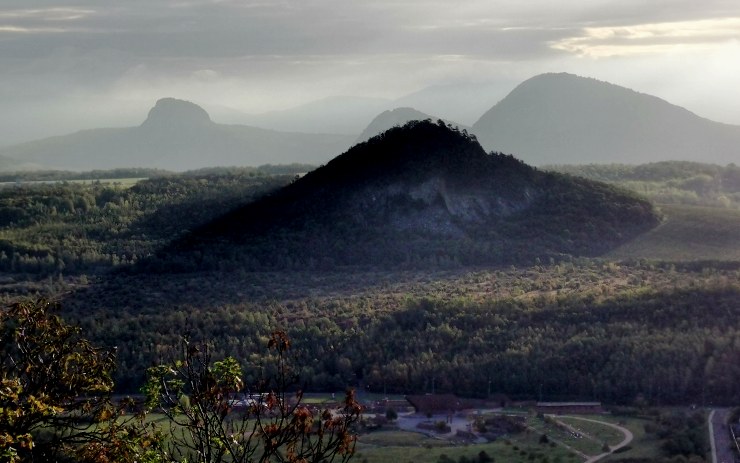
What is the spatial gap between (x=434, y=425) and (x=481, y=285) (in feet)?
70.9

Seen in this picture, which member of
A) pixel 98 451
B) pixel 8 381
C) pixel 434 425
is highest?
pixel 8 381

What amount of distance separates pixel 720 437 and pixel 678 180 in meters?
78.3

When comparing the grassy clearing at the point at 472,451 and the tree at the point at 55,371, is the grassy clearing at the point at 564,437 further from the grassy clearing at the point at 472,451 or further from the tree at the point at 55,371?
the tree at the point at 55,371

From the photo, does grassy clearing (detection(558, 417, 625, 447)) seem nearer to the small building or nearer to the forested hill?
the small building

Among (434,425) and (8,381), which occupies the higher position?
(8,381)

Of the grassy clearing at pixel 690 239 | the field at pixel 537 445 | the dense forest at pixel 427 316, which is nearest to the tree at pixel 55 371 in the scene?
the field at pixel 537 445

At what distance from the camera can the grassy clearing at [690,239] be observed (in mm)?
61125

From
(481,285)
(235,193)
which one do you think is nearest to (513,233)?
(481,285)

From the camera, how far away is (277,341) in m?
12.9

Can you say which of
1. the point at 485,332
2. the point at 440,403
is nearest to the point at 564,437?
the point at 440,403

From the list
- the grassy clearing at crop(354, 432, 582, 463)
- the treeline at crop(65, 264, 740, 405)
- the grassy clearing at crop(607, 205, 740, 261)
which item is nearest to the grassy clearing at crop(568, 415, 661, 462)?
the grassy clearing at crop(354, 432, 582, 463)

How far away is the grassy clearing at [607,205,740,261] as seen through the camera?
6112 centimetres

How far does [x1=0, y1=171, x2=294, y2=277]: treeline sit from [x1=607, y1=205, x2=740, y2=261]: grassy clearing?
2504cm

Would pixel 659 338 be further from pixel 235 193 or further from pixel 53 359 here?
Result: pixel 235 193
